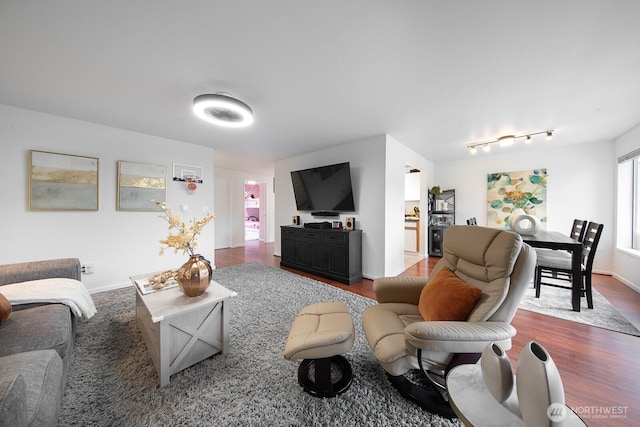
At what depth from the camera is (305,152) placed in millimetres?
4395

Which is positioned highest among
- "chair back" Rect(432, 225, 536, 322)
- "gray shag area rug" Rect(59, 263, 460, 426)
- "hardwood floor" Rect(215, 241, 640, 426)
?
"chair back" Rect(432, 225, 536, 322)

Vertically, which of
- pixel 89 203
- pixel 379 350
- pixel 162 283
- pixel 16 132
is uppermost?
pixel 16 132

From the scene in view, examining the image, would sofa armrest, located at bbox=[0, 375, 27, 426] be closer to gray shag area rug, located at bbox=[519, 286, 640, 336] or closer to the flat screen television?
the flat screen television

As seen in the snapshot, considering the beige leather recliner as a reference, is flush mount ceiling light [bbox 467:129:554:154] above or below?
above

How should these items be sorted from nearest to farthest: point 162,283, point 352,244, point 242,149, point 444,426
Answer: point 444,426, point 162,283, point 352,244, point 242,149

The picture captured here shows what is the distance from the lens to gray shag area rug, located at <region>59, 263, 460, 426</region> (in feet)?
3.86

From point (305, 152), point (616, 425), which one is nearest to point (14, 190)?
point (305, 152)

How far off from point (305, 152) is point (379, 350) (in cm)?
382

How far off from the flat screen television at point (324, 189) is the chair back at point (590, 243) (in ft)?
9.18

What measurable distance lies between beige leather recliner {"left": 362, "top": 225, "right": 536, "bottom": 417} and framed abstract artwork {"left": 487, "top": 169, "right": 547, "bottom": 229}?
405 centimetres

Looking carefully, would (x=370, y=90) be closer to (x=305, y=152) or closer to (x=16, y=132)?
(x=305, y=152)

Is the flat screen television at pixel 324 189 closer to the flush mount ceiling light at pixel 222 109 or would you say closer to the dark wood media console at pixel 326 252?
the dark wood media console at pixel 326 252

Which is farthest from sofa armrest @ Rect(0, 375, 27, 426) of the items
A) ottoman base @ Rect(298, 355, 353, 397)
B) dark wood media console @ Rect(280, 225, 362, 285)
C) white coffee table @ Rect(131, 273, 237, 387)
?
dark wood media console @ Rect(280, 225, 362, 285)

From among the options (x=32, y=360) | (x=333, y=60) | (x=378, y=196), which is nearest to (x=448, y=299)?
(x=333, y=60)
